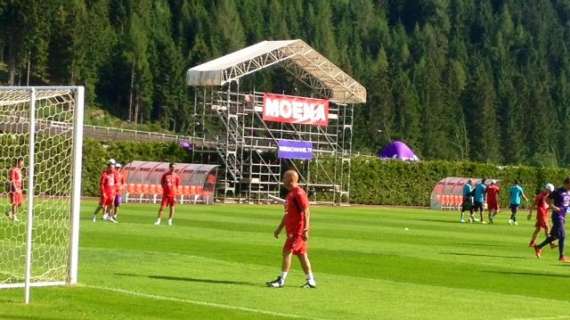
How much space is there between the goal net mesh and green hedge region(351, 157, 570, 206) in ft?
195

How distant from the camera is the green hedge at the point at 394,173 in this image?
74.5 m

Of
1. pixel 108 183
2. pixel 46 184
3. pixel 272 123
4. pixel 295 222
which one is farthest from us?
pixel 272 123

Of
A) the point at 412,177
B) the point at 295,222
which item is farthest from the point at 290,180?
the point at 412,177

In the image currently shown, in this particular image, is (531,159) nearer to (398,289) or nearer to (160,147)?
(160,147)

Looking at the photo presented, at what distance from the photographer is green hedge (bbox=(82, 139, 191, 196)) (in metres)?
70.9

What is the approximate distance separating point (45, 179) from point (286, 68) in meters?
57.2

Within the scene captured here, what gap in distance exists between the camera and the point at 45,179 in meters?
24.5

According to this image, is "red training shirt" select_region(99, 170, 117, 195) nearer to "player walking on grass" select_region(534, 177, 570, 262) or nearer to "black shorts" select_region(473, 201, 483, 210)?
"player walking on grass" select_region(534, 177, 570, 262)

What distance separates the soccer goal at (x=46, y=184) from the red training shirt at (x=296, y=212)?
3.57 m

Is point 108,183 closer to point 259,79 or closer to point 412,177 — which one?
point 412,177

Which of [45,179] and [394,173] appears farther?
[394,173]

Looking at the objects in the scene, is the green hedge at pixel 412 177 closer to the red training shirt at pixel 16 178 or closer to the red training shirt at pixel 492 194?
the red training shirt at pixel 492 194

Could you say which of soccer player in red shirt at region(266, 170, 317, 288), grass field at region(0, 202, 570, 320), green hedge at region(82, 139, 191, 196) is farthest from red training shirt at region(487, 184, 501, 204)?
soccer player in red shirt at region(266, 170, 317, 288)

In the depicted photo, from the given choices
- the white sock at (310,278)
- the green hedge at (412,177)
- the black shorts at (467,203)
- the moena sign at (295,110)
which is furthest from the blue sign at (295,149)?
the white sock at (310,278)
